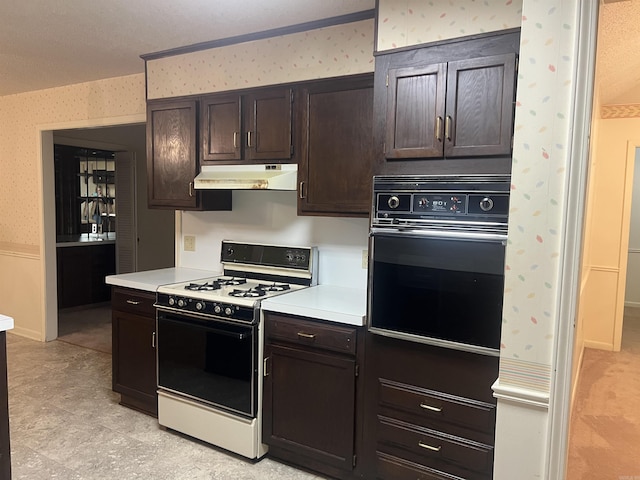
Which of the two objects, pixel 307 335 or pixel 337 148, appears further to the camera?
pixel 337 148

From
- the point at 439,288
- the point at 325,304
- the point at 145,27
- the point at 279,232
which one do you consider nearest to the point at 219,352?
the point at 325,304

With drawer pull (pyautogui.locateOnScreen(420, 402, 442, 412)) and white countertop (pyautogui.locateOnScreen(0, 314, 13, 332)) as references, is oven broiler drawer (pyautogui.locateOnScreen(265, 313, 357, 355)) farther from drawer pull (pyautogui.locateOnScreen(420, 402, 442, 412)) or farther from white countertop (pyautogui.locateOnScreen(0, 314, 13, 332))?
white countertop (pyautogui.locateOnScreen(0, 314, 13, 332))

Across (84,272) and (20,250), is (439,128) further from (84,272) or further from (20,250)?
(84,272)

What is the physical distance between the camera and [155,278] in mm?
3311

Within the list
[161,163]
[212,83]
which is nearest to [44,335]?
[161,163]

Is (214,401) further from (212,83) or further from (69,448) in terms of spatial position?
(212,83)

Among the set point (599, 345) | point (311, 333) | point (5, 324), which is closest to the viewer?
point (5, 324)

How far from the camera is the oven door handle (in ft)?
6.44

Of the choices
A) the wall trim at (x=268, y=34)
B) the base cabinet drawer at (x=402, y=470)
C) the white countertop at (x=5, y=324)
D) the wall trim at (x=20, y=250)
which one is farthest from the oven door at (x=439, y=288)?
the wall trim at (x=20, y=250)

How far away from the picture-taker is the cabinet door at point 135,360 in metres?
3.15

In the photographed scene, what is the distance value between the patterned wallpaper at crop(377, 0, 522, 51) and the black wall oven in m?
0.64

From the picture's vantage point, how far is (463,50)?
2.08m

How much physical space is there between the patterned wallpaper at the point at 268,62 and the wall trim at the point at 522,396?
1.76 meters

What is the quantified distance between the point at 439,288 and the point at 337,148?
102 centimetres
